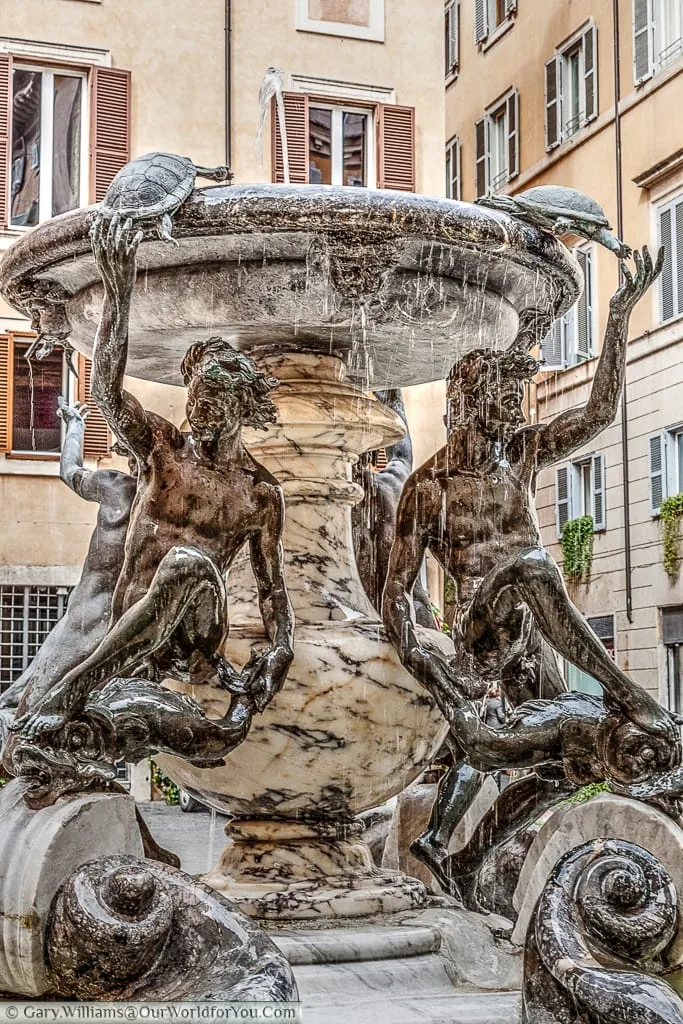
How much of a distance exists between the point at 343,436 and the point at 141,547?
0.87m

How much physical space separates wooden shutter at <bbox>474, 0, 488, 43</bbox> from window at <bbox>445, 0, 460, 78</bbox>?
32 centimetres

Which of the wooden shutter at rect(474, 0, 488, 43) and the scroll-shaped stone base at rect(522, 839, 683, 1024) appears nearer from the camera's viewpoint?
the scroll-shaped stone base at rect(522, 839, 683, 1024)

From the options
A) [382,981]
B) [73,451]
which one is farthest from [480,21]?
[382,981]

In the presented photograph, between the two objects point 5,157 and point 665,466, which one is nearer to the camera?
point 5,157

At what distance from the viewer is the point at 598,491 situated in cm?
2241

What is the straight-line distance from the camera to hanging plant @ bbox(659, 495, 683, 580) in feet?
65.7

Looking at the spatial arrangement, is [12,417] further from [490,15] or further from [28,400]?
[490,15]

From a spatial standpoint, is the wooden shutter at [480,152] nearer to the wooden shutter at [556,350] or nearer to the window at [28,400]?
the wooden shutter at [556,350]

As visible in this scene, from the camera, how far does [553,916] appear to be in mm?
3629

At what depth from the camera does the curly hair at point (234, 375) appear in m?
4.47

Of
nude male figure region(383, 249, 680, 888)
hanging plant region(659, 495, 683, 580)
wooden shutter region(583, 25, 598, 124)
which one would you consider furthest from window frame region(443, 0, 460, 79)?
nude male figure region(383, 249, 680, 888)

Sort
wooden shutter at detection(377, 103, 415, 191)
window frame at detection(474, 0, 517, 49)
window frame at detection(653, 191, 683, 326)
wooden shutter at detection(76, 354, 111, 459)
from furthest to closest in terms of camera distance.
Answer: window frame at detection(474, 0, 517, 49) → window frame at detection(653, 191, 683, 326) → wooden shutter at detection(377, 103, 415, 191) → wooden shutter at detection(76, 354, 111, 459)

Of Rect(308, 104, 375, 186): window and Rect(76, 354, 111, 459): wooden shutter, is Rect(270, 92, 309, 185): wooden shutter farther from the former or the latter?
Rect(76, 354, 111, 459): wooden shutter

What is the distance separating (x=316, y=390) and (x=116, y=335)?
95 cm
